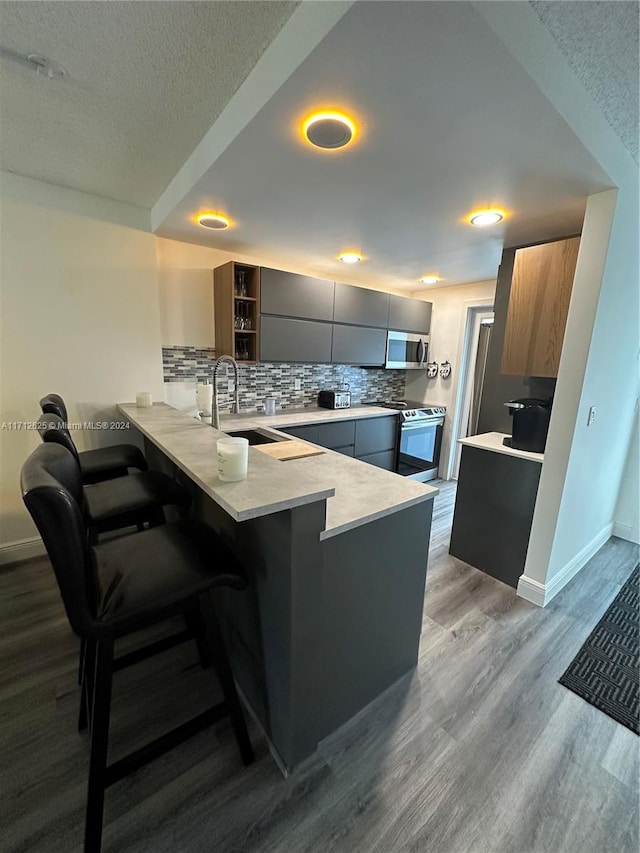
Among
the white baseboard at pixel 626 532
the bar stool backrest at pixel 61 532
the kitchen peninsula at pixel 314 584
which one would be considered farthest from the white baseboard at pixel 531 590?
the bar stool backrest at pixel 61 532

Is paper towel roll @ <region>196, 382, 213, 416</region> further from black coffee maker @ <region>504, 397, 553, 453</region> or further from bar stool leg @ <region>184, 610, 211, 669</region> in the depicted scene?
black coffee maker @ <region>504, 397, 553, 453</region>

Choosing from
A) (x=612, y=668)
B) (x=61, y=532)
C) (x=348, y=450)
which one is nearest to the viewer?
(x=61, y=532)

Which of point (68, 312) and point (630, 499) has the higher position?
point (68, 312)

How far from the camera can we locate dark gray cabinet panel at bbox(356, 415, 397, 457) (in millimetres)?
3514

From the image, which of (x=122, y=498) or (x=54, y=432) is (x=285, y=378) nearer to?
(x=122, y=498)

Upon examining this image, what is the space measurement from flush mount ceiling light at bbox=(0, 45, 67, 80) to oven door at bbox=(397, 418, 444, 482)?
11.2ft

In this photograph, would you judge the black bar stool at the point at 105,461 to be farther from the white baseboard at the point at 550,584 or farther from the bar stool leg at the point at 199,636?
the white baseboard at the point at 550,584

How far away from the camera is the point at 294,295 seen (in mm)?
3074

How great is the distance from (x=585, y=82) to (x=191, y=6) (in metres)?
1.36

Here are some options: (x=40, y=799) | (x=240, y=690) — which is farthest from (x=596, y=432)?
(x=40, y=799)

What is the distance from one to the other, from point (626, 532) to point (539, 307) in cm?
227

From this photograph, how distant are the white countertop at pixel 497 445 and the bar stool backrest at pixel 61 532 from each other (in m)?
2.25

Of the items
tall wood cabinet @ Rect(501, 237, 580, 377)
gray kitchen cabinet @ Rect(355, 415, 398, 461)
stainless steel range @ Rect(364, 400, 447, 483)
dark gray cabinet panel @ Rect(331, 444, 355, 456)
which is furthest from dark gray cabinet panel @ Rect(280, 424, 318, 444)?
tall wood cabinet @ Rect(501, 237, 580, 377)

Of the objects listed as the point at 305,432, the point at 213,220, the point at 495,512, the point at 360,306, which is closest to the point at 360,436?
the point at 305,432
